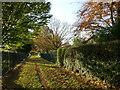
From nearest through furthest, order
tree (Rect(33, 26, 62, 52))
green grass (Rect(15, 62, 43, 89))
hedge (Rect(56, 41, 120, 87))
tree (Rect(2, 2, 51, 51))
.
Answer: hedge (Rect(56, 41, 120, 87)) < green grass (Rect(15, 62, 43, 89)) < tree (Rect(2, 2, 51, 51)) < tree (Rect(33, 26, 62, 52))

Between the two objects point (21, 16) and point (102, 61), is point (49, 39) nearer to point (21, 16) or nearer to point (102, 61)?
point (21, 16)

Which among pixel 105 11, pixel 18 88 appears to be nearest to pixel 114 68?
pixel 18 88

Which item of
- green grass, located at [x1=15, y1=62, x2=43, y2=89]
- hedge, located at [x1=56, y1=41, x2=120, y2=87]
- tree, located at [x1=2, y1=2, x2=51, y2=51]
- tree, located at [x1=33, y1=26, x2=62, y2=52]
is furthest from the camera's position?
tree, located at [x1=33, y1=26, x2=62, y2=52]

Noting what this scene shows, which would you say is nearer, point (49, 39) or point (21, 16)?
point (21, 16)

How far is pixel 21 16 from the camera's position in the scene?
27.0 ft

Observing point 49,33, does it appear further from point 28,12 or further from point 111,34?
point 111,34

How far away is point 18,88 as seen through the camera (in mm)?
4926

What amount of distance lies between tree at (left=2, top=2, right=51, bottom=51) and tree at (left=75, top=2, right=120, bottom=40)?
2.96 meters

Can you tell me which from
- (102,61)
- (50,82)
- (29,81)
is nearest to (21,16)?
(29,81)

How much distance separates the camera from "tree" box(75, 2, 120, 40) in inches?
306

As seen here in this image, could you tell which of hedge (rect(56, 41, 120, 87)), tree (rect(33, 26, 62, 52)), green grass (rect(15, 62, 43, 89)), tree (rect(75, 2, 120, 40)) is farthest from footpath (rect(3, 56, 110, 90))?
tree (rect(33, 26, 62, 52))

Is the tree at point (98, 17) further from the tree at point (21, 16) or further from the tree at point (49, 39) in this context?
the tree at point (49, 39)

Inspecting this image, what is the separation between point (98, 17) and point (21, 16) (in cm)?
575

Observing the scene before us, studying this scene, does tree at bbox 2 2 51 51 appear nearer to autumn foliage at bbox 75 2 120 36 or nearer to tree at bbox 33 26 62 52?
autumn foliage at bbox 75 2 120 36
